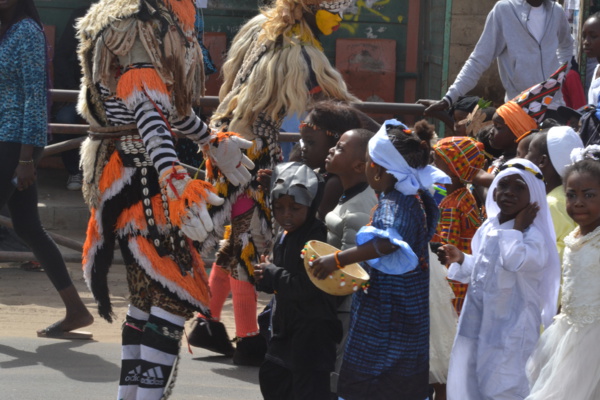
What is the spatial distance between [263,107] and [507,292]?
1.96 m

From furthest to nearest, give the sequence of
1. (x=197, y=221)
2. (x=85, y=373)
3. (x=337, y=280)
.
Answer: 1. (x=85, y=373)
2. (x=197, y=221)
3. (x=337, y=280)

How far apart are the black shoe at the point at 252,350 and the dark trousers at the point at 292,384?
47.9 inches

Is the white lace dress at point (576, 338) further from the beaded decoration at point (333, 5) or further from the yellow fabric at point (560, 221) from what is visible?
the beaded decoration at point (333, 5)

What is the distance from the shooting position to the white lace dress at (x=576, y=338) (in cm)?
425

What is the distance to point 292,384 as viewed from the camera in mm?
4730

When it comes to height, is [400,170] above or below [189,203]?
above

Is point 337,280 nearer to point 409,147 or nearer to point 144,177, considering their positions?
point 409,147

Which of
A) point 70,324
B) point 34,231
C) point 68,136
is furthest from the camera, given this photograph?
point 68,136

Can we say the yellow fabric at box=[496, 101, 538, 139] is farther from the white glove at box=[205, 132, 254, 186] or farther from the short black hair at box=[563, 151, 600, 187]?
the white glove at box=[205, 132, 254, 186]

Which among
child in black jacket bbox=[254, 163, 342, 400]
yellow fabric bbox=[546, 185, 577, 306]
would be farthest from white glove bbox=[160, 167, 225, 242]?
yellow fabric bbox=[546, 185, 577, 306]

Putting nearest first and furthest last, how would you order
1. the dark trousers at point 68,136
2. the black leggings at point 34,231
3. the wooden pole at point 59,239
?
the black leggings at point 34,231, the wooden pole at point 59,239, the dark trousers at point 68,136

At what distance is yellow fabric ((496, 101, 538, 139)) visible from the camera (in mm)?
5866


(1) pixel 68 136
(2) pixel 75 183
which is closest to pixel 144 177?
(2) pixel 75 183

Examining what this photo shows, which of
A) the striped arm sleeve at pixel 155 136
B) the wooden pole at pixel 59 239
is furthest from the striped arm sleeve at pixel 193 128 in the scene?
the wooden pole at pixel 59 239
